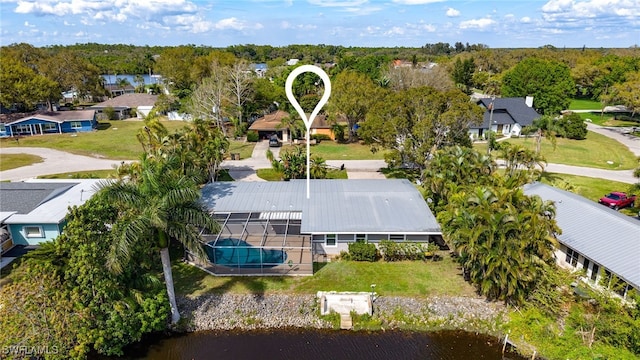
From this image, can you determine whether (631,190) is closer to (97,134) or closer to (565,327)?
(565,327)

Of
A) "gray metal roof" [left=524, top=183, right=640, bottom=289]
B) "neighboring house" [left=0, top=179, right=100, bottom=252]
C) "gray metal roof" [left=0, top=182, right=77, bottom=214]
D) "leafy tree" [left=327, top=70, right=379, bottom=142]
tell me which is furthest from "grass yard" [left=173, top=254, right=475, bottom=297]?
"leafy tree" [left=327, top=70, right=379, bottom=142]

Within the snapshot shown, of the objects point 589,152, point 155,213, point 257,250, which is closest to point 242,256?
point 257,250

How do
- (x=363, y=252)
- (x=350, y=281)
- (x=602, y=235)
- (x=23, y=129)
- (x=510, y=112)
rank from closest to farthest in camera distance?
(x=602, y=235) → (x=350, y=281) → (x=363, y=252) → (x=23, y=129) → (x=510, y=112)

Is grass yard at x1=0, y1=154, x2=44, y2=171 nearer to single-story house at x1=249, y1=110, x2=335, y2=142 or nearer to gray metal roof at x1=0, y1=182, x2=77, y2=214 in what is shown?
gray metal roof at x1=0, y1=182, x2=77, y2=214

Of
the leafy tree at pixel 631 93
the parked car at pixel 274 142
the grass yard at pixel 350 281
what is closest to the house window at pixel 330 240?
the grass yard at pixel 350 281

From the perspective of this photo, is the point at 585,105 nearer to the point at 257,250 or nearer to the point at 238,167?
the point at 238,167

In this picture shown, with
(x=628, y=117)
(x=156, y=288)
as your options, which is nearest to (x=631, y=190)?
(x=156, y=288)
